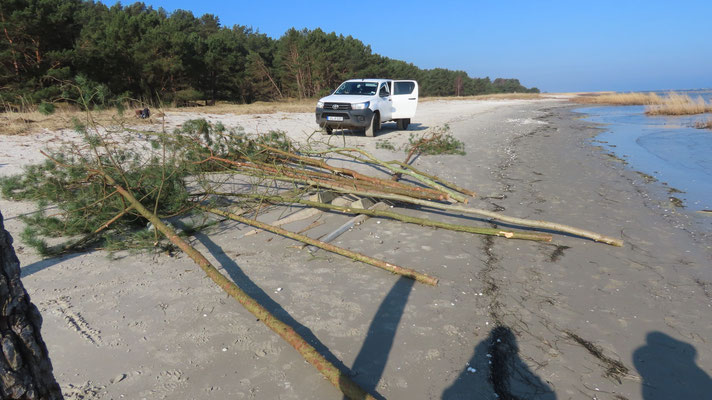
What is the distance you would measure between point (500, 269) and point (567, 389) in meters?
1.83

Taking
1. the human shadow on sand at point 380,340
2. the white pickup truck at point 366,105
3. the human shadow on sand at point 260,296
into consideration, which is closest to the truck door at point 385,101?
the white pickup truck at point 366,105

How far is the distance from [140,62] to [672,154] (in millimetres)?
26073

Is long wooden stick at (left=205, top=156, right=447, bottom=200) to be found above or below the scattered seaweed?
above

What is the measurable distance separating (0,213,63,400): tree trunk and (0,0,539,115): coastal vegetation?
13.7 feet

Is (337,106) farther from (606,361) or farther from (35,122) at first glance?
(606,361)

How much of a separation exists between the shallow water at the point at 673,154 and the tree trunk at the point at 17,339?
337 inches

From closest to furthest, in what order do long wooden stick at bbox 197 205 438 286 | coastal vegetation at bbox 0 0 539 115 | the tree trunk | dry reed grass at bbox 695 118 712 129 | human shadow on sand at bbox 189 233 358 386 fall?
the tree trunk
human shadow on sand at bbox 189 233 358 386
long wooden stick at bbox 197 205 438 286
coastal vegetation at bbox 0 0 539 115
dry reed grass at bbox 695 118 712 129

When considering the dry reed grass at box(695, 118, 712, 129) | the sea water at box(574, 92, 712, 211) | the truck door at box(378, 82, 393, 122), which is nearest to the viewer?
the sea water at box(574, 92, 712, 211)

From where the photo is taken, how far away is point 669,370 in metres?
2.77

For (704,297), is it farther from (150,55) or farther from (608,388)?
(150,55)

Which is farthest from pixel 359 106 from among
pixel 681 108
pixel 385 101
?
pixel 681 108

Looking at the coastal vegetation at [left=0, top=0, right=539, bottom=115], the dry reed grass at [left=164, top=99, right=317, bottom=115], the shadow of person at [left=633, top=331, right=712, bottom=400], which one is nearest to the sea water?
the shadow of person at [left=633, top=331, right=712, bottom=400]

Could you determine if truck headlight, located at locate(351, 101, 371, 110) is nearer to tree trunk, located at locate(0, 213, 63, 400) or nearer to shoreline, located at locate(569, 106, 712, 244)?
shoreline, located at locate(569, 106, 712, 244)

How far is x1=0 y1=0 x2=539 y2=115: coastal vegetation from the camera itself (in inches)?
679
